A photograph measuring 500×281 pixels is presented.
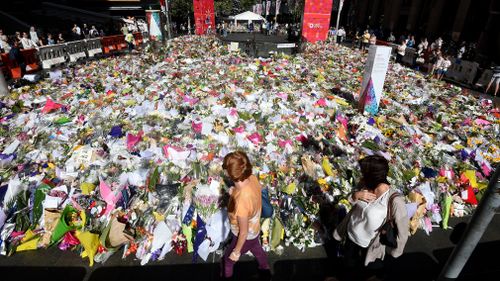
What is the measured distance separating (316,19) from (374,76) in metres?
12.1

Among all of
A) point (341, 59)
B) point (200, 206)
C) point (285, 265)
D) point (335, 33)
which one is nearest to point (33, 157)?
point (200, 206)

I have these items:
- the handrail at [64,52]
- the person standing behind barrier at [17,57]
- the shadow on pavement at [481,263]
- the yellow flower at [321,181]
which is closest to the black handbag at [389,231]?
the shadow on pavement at [481,263]

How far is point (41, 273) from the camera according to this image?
9.70ft

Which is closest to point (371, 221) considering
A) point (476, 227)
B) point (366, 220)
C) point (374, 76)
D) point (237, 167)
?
point (366, 220)

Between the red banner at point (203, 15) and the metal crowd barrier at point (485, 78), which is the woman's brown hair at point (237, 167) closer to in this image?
the metal crowd barrier at point (485, 78)

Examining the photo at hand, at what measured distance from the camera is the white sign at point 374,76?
6035mm

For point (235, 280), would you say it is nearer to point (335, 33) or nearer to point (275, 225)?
point (275, 225)

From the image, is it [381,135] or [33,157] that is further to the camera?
[381,135]

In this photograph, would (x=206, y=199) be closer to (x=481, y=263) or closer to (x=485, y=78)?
(x=481, y=263)

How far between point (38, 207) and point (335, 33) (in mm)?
24071

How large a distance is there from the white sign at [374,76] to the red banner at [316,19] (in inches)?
458

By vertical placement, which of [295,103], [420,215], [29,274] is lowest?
[29,274]

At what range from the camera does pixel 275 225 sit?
3418 mm

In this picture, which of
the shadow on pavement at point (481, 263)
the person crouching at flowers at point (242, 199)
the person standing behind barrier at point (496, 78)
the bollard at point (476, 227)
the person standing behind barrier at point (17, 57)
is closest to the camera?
the bollard at point (476, 227)
